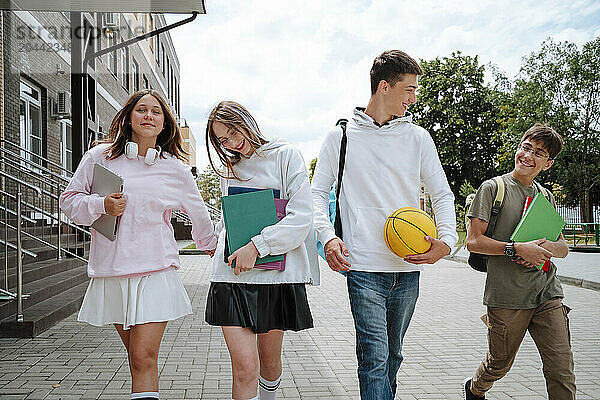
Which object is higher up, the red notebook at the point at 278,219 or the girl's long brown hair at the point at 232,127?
the girl's long brown hair at the point at 232,127

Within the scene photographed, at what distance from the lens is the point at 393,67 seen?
3748 millimetres

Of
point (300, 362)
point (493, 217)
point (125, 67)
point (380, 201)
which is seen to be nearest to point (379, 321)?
point (380, 201)

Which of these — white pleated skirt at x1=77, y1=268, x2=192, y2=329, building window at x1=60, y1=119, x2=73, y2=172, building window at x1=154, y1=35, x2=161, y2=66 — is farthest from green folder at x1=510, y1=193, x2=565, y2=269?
building window at x1=154, y1=35, x2=161, y2=66

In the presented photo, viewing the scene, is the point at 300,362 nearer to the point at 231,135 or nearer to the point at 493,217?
the point at 493,217

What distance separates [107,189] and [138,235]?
31 cm

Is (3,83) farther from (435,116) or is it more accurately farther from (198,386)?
(435,116)

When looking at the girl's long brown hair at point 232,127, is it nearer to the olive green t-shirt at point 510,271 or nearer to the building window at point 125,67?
the olive green t-shirt at point 510,271

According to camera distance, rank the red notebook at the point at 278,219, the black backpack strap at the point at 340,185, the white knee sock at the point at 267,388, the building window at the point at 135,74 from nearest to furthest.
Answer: the red notebook at the point at 278,219 → the black backpack strap at the point at 340,185 → the white knee sock at the point at 267,388 → the building window at the point at 135,74

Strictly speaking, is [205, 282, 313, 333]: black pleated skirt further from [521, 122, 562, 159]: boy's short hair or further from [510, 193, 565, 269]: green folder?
[521, 122, 562, 159]: boy's short hair

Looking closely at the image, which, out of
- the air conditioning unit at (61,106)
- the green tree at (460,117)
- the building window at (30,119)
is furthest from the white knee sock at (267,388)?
the green tree at (460,117)

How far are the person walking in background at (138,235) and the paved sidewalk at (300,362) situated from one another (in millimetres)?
1784

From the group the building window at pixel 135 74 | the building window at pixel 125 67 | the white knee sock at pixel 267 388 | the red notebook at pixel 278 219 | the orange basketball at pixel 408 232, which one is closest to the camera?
the orange basketball at pixel 408 232

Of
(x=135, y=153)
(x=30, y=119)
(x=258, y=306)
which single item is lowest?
(x=258, y=306)

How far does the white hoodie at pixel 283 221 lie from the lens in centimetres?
357
